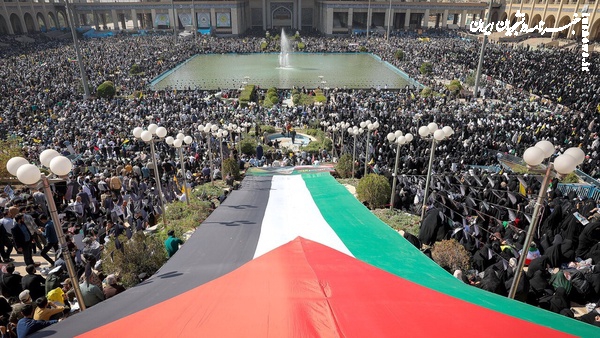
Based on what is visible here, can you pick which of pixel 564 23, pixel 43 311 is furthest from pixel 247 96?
pixel 564 23

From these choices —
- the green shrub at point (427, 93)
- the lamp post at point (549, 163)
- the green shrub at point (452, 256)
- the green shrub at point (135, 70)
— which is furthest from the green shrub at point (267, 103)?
the lamp post at point (549, 163)

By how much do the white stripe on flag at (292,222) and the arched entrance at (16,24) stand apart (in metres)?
57.5

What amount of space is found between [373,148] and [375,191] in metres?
5.13

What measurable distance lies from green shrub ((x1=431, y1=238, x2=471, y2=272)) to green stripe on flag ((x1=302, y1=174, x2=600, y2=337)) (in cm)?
70

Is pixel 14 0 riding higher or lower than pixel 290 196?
higher

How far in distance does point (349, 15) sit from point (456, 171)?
4590 cm

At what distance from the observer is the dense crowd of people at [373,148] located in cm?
622

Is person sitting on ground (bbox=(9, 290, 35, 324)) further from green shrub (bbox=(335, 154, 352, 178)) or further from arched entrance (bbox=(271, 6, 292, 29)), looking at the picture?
arched entrance (bbox=(271, 6, 292, 29))

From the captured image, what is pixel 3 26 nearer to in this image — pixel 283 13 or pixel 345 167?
pixel 283 13

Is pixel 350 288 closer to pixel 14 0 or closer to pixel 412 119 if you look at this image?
pixel 412 119

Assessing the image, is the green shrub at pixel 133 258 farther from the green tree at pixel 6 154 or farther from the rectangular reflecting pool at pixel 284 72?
the rectangular reflecting pool at pixel 284 72

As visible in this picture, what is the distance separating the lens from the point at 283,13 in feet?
183

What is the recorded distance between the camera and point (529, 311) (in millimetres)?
3738

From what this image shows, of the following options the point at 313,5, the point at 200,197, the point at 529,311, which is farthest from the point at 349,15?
the point at 529,311
